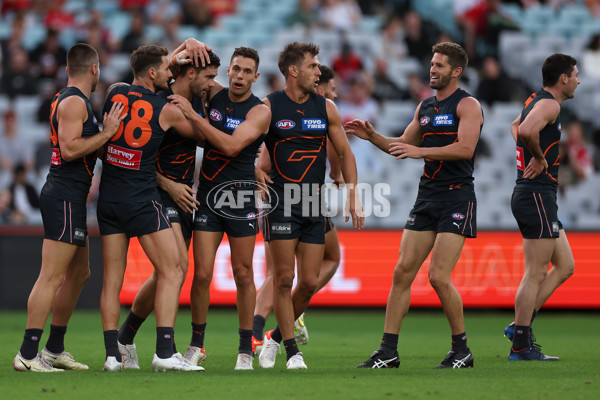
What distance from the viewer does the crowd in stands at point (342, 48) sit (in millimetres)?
17250

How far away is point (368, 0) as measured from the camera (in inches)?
805

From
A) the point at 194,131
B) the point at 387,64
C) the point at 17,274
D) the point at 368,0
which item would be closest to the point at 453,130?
the point at 194,131

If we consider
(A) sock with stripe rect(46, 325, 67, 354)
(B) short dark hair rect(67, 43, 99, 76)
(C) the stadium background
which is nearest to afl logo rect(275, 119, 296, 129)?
(B) short dark hair rect(67, 43, 99, 76)

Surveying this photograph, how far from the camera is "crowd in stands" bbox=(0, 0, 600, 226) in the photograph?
17250 millimetres

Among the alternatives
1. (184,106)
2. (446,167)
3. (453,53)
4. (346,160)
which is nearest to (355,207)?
(346,160)

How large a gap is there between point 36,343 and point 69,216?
1.07 meters

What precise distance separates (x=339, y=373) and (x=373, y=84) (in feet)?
38.2

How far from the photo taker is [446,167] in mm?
7953

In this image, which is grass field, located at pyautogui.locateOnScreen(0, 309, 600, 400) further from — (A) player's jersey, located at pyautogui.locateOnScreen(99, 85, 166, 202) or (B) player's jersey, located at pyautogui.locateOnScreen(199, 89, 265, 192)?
(B) player's jersey, located at pyautogui.locateOnScreen(199, 89, 265, 192)

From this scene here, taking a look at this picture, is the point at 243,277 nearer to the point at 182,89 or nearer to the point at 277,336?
the point at 277,336

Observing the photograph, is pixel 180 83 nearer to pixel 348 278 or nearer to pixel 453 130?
pixel 453 130

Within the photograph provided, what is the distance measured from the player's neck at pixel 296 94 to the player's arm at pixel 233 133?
48 centimetres

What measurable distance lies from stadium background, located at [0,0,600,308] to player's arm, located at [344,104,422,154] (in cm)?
531

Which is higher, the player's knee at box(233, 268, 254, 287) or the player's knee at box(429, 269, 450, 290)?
the player's knee at box(429, 269, 450, 290)
